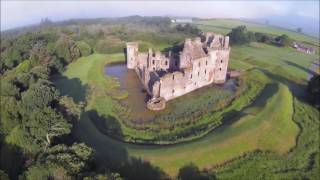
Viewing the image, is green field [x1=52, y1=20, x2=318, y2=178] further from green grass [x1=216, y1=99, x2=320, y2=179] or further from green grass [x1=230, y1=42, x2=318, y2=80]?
green grass [x1=216, y1=99, x2=320, y2=179]

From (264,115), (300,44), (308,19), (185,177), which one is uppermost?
(308,19)

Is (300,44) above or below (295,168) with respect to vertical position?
above

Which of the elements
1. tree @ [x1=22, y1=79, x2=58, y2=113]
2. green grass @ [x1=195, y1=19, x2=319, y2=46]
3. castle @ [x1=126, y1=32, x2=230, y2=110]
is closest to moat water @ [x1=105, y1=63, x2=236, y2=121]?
castle @ [x1=126, y1=32, x2=230, y2=110]

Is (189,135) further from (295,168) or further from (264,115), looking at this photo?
(295,168)

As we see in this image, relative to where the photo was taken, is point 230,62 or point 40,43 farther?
point 40,43

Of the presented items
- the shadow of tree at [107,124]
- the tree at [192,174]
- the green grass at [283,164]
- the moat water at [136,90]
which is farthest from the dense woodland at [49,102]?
the green grass at [283,164]

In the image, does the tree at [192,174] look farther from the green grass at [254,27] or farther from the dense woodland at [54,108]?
the green grass at [254,27]

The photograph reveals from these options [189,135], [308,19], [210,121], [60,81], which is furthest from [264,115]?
[60,81]
